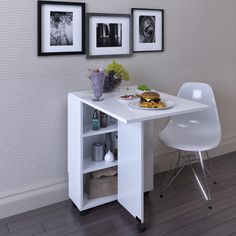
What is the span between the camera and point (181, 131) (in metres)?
2.69

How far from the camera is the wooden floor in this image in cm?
212

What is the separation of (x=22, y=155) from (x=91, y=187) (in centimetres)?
55

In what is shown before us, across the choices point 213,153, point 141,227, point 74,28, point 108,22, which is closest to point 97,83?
point 74,28

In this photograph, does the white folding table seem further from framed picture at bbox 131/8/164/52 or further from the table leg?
framed picture at bbox 131/8/164/52

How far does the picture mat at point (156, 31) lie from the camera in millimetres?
2645

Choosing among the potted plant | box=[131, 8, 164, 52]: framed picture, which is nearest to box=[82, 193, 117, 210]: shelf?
the potted plant

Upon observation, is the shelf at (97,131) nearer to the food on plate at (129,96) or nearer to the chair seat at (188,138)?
the food on plate at (129,96)

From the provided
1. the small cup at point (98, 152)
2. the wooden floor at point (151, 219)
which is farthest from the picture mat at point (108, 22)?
the wooden floor at point (151, 219)

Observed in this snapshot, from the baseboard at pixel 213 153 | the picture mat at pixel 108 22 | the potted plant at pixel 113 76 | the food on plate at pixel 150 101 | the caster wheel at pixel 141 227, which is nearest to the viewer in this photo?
the food on plate at pixel 150 101

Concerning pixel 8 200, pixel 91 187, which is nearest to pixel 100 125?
pixel 91 187

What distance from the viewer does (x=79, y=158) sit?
2.24m

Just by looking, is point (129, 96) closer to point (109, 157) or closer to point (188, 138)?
point (109, 157)

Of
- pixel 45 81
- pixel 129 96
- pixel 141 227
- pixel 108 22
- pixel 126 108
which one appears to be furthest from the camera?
pixel 108 22

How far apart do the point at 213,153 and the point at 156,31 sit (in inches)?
57.4
